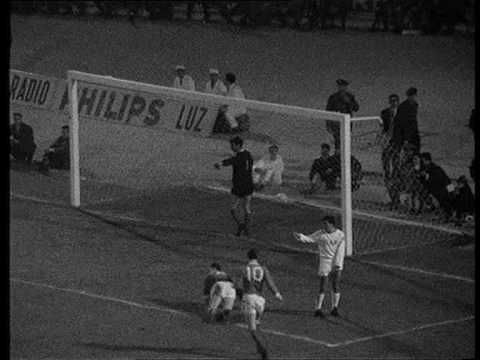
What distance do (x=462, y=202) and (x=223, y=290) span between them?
5858 millimetres

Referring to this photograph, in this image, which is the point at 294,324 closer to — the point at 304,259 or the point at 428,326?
the point at 428,326

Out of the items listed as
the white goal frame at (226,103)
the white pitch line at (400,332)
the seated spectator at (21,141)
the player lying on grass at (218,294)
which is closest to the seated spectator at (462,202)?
the white goal frame at (226,103)

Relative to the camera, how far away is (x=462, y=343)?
56.7 feet

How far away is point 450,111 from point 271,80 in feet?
17.6

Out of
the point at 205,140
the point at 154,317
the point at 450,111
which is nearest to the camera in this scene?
the point at 154,317

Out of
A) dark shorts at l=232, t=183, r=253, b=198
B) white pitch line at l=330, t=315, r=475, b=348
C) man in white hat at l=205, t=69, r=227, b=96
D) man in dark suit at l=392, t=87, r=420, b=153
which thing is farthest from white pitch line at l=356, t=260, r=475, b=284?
man in white hat at l=205, t=69, r=227, b=96

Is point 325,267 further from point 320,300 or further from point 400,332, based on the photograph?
point 400,332

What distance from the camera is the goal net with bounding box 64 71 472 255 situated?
887 inches

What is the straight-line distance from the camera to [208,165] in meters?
27.2

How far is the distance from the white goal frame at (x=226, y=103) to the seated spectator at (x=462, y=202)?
161cm

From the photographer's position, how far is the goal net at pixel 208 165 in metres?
22.5

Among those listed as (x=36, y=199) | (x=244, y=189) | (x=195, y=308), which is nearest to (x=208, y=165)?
(x=36, y=199)

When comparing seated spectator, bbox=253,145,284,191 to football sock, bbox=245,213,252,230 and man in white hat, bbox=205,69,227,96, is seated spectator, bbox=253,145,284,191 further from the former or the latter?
man in white hat, bbox=205,69,227,96

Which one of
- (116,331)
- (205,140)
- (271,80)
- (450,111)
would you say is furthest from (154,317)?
(271,80)
